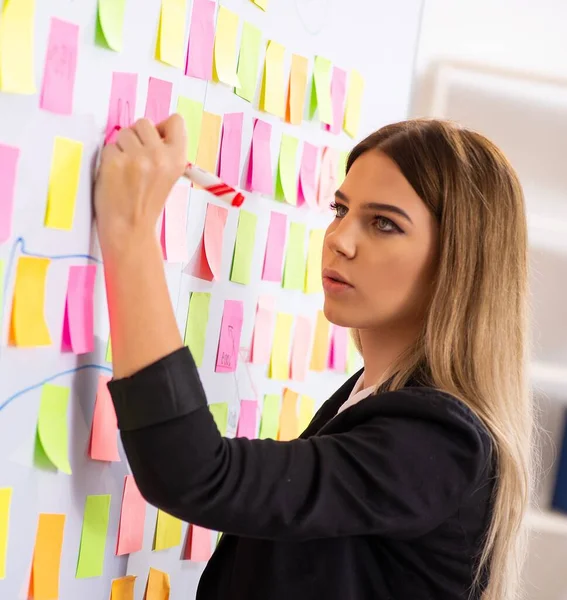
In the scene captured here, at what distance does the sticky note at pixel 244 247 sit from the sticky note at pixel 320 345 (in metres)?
0.26

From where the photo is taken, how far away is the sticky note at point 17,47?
2.45 ft

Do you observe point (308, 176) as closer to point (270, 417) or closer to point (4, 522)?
point (270, 417)

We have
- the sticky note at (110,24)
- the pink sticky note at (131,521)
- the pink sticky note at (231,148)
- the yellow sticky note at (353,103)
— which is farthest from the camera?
the yellow sticky note at (353,103)

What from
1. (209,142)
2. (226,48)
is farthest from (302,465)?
(226,48)

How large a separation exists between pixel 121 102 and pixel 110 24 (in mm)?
77

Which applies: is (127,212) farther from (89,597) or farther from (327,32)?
(327,32)

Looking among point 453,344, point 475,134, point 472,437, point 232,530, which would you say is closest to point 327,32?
point 475,134

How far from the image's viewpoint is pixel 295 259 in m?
1.33

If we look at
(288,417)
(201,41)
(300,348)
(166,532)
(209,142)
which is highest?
(201,41)

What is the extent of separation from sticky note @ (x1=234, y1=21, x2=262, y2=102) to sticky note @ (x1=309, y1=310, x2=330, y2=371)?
0.42 m

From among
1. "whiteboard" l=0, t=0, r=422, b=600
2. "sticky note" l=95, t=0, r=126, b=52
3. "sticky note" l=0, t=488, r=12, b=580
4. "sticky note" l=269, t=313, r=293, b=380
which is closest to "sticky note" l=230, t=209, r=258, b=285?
"whiteboard" l=0, t=0, r=422, b=600

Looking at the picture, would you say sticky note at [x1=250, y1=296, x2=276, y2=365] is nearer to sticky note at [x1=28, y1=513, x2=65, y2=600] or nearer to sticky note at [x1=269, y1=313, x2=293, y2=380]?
sticky note at [x1=269, y1=313, x2=293, y2=380]

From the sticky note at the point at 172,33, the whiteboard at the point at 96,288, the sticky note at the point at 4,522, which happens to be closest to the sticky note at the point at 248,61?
the whiteboard at the point at 96,288

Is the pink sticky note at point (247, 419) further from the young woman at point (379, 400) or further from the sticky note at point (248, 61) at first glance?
the sticky note at point (248, 61)
